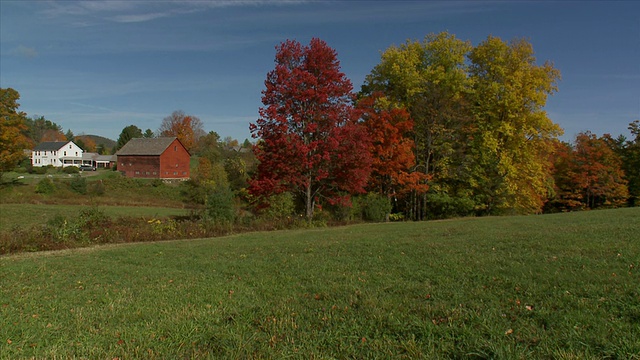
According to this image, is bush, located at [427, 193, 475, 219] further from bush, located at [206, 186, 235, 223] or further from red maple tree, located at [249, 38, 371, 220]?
bush, located at [206, 186, 235, 223]

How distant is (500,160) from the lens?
25.7 meters

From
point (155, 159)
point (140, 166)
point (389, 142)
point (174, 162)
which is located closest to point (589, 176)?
point (389, 142)

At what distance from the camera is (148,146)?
2373 inches

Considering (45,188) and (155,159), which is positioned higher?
(155,159)

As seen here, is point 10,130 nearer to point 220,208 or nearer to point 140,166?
point 140,166

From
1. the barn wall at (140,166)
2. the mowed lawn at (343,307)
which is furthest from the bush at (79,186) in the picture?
the mowed lawn at (343,307)

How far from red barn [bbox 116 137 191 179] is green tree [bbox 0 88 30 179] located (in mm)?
21288

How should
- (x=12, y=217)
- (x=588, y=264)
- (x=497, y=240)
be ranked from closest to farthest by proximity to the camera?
(x=588, y=264)
(x=497, y=240)
(x=12, y=217)

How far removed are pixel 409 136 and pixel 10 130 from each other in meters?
36.7

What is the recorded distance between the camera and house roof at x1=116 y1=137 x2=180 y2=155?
5897 cm

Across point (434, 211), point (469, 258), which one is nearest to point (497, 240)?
point (469, 258)

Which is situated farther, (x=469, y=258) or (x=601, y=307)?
(x=469, y=258)

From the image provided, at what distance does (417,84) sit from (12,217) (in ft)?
89.3

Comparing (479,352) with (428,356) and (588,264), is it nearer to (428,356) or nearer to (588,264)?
(428,356)
